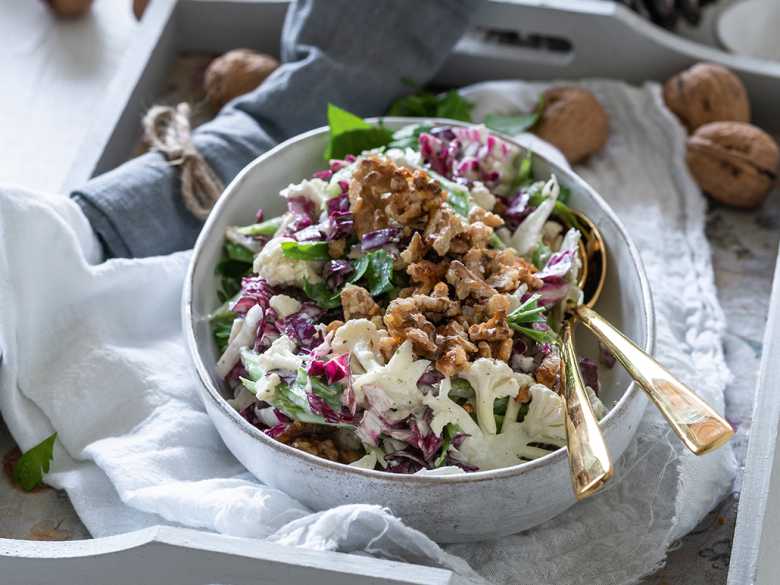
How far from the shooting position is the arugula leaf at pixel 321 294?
108cm

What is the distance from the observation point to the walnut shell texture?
1.91m

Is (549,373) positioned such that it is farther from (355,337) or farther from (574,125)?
(574,125)

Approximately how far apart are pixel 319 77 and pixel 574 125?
359 millimetres

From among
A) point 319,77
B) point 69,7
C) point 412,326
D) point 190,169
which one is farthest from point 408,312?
point 69,7

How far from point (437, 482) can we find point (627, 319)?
0.36 meters

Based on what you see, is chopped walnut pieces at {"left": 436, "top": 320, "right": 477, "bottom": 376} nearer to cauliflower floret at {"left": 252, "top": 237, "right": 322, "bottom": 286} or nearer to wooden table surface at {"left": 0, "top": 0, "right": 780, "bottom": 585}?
cauliflower floret at {"left": 252, "top": 237, "right": 322, "bottom": 286}

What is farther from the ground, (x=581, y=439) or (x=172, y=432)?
(x=581, y=439)

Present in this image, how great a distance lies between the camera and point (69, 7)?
1.91m

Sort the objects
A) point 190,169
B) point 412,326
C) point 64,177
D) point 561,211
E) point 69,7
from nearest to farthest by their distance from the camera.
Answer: point 412,326 < point 561,211 < point 190,169 < point 64,177 < point 69,7

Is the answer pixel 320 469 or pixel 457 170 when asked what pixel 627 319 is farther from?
pixel 320 469

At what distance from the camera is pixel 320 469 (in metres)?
0.93

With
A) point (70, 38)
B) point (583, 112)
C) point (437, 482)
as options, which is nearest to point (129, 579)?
point (437, 482)

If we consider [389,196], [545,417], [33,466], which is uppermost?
[389,196]

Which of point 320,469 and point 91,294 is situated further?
point 91,294
